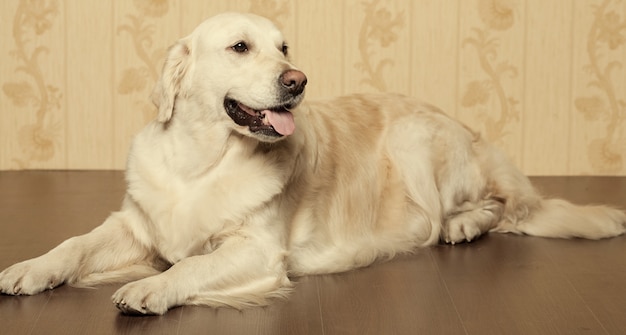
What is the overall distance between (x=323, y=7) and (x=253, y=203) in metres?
2.32

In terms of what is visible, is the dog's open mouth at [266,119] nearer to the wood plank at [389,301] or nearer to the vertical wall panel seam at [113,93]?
the wood plank at [389,301]

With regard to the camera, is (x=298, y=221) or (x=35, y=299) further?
(x=298, y=221)

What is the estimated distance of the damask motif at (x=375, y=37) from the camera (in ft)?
15.8

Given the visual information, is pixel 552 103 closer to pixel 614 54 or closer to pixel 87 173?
pixel 614 54

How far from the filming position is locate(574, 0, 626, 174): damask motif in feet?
16.0

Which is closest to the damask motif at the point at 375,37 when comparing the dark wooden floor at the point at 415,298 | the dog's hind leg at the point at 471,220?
the dog's hind leg at the point at 471,220

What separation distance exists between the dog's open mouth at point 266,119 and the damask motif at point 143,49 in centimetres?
226

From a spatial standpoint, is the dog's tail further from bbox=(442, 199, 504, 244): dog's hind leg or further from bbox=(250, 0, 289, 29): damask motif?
bbox=(250, 0, 289, 29): damask motif

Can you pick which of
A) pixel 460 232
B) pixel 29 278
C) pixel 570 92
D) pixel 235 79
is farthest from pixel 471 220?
pixel 570 92

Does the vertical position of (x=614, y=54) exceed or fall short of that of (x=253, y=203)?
it exceeds it

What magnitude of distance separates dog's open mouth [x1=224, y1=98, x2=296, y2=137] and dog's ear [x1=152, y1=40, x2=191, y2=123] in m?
0.19

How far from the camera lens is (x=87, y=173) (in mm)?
4762

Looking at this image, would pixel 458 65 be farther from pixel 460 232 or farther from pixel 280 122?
pixel 280 122

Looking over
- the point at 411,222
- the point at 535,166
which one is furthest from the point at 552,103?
the point at 411,222
